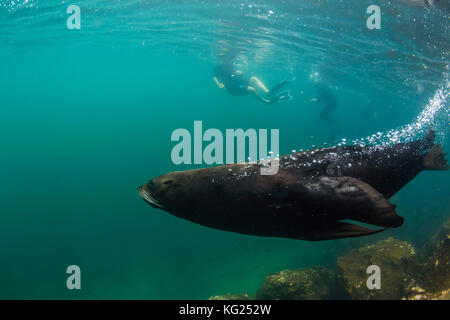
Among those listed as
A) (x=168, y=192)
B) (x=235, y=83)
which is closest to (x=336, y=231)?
(x=168, y=192)

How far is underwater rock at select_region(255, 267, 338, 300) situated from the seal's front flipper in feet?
24.9

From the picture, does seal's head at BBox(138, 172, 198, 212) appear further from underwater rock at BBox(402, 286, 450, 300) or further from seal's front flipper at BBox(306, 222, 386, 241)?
underwater rock at BBox(402, 286, 450, 300)

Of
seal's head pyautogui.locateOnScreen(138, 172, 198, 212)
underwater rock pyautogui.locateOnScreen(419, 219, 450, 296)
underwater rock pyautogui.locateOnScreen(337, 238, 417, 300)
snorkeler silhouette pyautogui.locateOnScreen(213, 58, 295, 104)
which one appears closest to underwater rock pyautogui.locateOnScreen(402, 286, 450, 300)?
underwater rock pyautogui.locateOnScreen(419, 219, 450, 296)

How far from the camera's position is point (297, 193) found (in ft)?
9.24

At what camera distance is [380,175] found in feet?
10.9

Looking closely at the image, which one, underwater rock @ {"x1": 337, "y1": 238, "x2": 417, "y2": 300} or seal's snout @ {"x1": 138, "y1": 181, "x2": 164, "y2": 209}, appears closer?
seal's snout @ {"x1": 138, "y1": 181, "x2": 164, "y2": 209}

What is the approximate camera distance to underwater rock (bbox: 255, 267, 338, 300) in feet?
30.6

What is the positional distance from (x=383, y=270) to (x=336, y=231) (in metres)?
7.10

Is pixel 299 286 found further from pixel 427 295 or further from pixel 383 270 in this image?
pixel 427 295

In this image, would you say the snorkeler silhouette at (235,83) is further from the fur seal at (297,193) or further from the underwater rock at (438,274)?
the fur seal at (297,193)

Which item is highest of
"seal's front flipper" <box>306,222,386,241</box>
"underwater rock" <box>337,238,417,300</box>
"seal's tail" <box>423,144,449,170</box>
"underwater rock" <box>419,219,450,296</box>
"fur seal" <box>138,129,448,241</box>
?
"seal's tail" <box>423,144,449,170</box>

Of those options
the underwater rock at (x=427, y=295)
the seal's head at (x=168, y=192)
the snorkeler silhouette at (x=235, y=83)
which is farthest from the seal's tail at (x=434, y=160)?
the snorkeler silhouette at (x=235, y=83)

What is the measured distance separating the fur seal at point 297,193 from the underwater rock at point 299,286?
710cm

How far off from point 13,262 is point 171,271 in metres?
15.6
